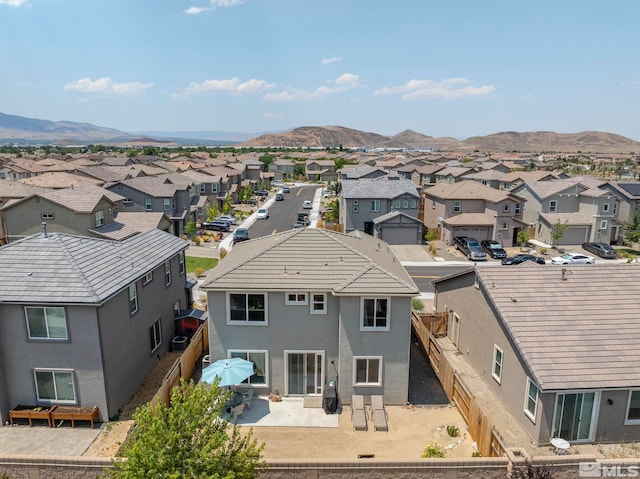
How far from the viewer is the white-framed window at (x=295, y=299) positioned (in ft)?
65.5

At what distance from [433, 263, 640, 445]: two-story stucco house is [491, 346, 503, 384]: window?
0.05m

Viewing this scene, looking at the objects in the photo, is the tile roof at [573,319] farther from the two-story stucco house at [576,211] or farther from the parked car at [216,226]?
the parked car at [216,226]

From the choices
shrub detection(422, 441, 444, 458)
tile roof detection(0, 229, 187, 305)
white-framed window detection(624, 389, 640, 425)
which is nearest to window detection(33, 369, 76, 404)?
tile roof detection(0, 229, 187, 305)

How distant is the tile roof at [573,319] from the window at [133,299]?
54.7 feet

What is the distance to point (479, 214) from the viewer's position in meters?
52.2

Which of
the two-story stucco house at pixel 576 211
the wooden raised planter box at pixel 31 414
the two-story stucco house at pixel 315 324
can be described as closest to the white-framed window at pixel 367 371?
the two-story stucco house at pixel 315 324

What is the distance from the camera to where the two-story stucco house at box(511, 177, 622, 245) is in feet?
168

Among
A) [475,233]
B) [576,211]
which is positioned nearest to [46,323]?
[475,233]

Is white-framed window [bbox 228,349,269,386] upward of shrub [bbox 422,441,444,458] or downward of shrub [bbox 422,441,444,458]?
upward

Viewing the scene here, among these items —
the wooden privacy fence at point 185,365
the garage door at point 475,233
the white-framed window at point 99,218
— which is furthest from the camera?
the garage door at point 475,233

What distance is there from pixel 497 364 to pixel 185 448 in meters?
14.6

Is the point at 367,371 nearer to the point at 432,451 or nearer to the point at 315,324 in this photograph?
the point at 315,324

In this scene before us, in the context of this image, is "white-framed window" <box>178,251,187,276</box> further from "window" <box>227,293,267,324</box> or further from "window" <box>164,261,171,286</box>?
"window" <box>227,293,267,324</box>

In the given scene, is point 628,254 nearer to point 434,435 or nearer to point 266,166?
point 434,435
